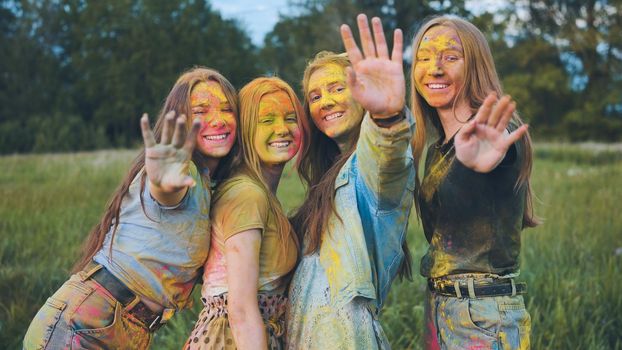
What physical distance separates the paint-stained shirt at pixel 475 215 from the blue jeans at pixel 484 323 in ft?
0.38

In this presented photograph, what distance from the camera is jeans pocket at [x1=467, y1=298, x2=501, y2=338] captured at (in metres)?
2.32

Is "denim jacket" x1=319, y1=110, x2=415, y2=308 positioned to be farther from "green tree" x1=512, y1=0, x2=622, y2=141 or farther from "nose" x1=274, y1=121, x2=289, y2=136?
"green tree" x1=512, y1=0, x2=622, y2=141

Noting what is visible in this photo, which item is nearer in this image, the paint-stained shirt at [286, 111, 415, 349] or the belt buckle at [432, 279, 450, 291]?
the paint-stained shirt at [286, 111, 415, 349]

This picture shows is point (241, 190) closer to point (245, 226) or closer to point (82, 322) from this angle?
point (245, 226)

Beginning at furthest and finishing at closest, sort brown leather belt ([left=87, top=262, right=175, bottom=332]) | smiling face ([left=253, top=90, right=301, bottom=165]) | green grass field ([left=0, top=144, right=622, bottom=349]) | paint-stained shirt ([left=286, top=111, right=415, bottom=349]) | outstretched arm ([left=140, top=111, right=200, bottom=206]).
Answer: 1. green grass field ([left=0, top=144, right=622, bottom=349])
2. smiling face ([left=253, top=90, right=301, bottom=165])
3. brown leather belt ([left=87, top=262, right=175, bottom=332])
4. paint-stained shirt ([left=286, top=111, right=415, bottom=349])
5. outstretched arm ([left=140, top=111, right=200, bottom=206])

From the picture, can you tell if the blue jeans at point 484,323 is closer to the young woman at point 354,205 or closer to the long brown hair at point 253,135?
the young woman at point 354,205

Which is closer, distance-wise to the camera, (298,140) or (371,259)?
(371,259)

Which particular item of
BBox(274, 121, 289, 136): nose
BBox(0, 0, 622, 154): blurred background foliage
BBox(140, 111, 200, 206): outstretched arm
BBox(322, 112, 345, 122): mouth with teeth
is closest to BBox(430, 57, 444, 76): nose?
BBox(322, 112, 345, 122): mouth with teeth

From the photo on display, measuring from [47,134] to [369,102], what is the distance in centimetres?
2710

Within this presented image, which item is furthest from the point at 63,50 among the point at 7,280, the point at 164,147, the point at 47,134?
the point at 164,147

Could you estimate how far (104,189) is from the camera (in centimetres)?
820

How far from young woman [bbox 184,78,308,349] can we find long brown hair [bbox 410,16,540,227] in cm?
48

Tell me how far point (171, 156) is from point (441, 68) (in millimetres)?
1121

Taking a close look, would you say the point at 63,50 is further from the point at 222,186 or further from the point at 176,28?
the point at 222,186
